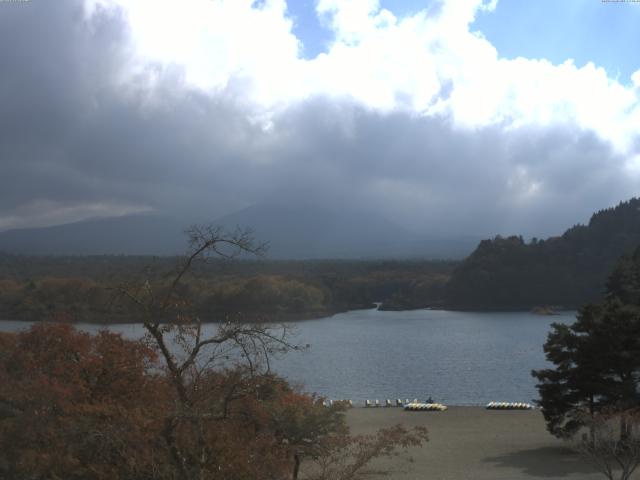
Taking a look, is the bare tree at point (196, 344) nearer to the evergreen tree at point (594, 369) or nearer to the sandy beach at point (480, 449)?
the sandy beach at point (480, 449)

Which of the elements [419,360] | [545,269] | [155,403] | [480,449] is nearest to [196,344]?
[155,403]

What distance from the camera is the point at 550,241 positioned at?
3054 inches

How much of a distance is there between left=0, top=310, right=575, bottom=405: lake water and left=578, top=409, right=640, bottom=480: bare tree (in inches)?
308

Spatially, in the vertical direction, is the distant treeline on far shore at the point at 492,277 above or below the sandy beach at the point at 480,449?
above

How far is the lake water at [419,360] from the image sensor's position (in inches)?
957

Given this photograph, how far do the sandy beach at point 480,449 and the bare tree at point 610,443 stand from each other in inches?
24.7

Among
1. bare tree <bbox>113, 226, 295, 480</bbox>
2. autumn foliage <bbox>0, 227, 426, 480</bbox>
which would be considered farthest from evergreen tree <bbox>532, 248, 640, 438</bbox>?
bare tree <bbox>113, 226, 295, 480</bbox>

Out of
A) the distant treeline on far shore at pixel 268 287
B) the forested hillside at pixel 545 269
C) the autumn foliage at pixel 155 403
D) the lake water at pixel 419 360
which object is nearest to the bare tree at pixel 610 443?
the autumn foliage at pixel 155 403

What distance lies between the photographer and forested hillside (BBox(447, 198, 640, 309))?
6944 centimetres

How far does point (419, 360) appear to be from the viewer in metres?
32.5

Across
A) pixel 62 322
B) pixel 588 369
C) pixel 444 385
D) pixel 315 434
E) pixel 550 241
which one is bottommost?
pixel 444 385

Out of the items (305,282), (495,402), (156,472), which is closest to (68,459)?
(156,472)

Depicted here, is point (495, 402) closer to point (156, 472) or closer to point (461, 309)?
point (156, 472)

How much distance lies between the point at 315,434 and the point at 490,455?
493 centimetres
